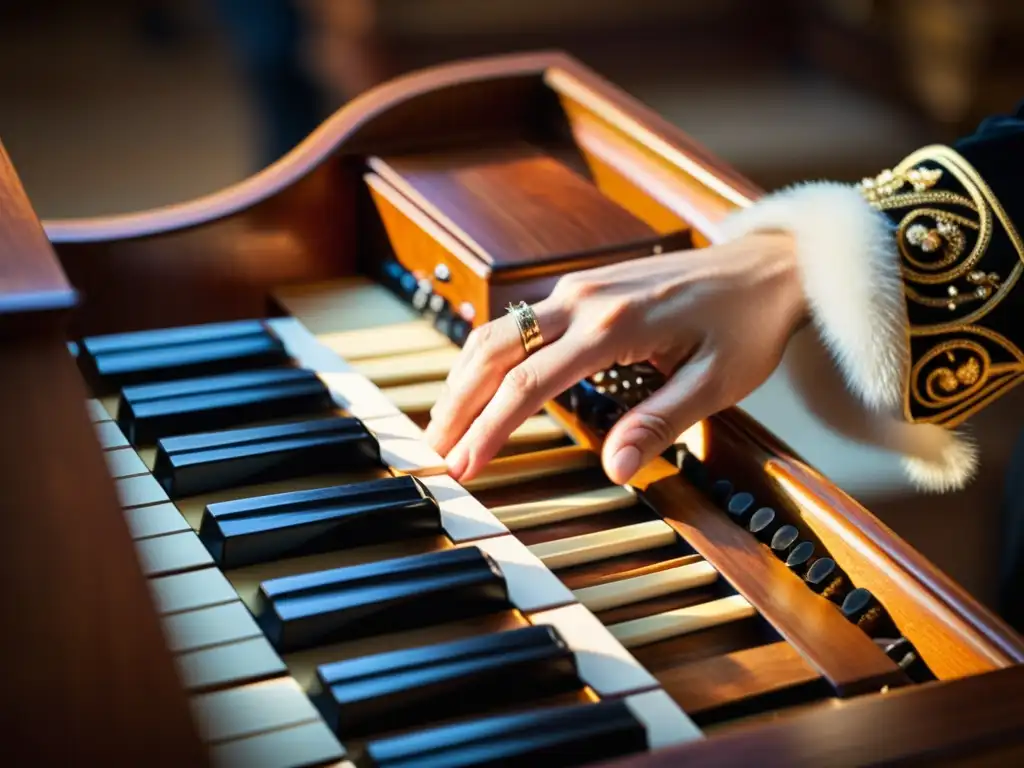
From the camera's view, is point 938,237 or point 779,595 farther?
point 938,237

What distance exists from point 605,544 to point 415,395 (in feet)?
1.11

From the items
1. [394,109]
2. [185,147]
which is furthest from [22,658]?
[185,147]

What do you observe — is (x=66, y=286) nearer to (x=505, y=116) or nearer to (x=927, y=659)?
(x=927, y=659)

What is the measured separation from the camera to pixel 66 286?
907 mm

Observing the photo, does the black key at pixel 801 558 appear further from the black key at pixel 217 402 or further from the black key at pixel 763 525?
the black key at pixel 217 402

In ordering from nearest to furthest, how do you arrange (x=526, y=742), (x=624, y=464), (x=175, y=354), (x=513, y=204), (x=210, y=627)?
(x=526, y=742) < (x=210, y=627) < (x=624, y=464) < (x=175, y=354) < (x=513, y=204)

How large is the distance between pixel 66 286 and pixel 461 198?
2.49 feet

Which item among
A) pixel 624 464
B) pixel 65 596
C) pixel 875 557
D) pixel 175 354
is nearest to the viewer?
pixel 65 596

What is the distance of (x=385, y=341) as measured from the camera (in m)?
1.55

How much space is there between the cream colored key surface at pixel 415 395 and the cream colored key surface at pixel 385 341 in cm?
6

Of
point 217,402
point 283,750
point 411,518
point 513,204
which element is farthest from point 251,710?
point 513,204

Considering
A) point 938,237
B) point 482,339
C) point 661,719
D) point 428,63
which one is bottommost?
point 428,63

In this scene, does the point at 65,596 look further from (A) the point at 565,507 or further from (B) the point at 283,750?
(A) the point at 565,507

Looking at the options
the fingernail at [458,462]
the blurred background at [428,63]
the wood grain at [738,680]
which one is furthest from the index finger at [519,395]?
the blurred background at [428,63]
